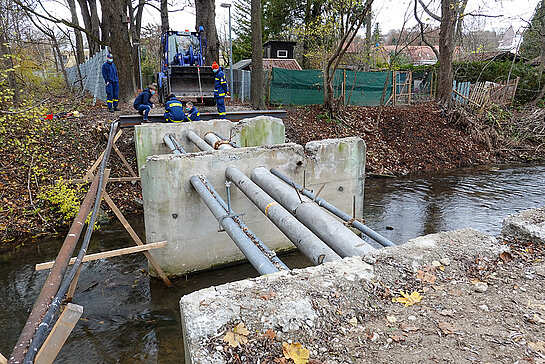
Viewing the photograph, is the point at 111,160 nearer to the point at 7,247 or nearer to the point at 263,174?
the point at 7,247

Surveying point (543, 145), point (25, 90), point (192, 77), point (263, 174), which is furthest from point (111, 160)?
point (543, 145)

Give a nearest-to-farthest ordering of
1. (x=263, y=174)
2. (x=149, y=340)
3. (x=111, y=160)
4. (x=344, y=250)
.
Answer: (x=344, y=250) < (x=149, y=340) < (x=263, y=174) < (x=111, y=160)

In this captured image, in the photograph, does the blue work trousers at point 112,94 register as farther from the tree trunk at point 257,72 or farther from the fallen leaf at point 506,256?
the fallen leaf at point 506,256

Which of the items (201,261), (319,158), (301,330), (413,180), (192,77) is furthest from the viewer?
(192,77)

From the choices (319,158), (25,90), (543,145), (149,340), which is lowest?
(149,340)

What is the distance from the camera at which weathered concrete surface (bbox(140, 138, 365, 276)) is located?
6348 mm

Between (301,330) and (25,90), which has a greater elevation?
(25,90)

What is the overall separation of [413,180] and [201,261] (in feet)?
29.6

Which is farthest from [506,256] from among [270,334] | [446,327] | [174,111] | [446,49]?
[446,49]

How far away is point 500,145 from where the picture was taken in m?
16.2

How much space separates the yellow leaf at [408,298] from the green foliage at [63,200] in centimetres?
831

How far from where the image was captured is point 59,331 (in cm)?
222

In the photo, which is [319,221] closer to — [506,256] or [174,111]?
[506,256]

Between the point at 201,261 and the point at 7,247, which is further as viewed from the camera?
the point at 7,247
